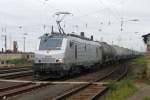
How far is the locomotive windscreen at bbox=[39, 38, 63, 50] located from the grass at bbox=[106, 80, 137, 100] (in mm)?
7070

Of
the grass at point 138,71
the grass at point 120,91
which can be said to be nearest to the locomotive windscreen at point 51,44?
the grass at point 138,71

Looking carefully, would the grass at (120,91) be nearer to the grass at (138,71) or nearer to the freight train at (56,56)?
the freight train at (56,56)

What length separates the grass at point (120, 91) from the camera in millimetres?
16844

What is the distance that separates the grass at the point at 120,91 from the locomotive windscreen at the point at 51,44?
278 inches

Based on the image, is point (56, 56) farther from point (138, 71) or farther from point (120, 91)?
point (138, 71)

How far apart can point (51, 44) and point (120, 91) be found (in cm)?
968

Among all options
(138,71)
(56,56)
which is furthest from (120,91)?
(138,71)

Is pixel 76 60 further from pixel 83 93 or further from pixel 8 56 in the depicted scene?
pixel 8 56

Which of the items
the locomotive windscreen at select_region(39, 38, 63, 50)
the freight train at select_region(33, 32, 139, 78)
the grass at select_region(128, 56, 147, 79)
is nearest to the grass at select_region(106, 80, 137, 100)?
the freight train at select_region(33, 32, 139, 78)

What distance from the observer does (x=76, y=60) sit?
30312 mm

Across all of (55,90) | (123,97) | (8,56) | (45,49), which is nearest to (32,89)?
(55,90)

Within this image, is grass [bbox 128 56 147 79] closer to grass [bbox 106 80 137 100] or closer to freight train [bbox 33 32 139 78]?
freight train [bbox 33 32 139 78]

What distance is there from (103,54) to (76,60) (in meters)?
18.7

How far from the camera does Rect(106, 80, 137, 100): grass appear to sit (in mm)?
16844
